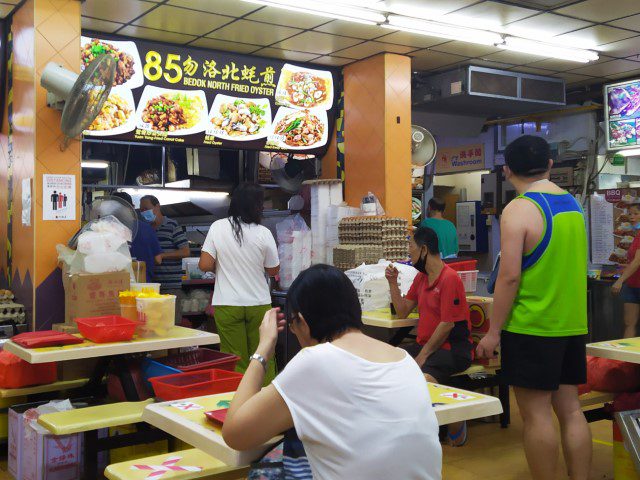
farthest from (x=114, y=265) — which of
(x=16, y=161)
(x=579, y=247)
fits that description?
(x=579, y=247)

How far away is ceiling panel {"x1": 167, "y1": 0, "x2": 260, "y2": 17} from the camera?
224 inches

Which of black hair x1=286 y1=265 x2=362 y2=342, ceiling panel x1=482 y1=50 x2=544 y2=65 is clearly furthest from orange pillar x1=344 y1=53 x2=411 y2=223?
black hair x1=286 y1=265 x2=362 y2=342

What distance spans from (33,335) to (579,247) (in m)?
2.96

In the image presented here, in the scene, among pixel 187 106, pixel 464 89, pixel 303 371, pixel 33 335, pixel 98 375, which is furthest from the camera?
pixel 464 89

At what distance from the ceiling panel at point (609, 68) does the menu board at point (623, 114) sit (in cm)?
27

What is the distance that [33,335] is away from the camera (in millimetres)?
3904

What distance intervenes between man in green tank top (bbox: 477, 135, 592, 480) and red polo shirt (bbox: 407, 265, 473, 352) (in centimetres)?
109

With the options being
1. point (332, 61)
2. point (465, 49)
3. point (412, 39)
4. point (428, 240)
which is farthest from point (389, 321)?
point (332, 61)

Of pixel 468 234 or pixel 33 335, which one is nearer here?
pixel 33 335

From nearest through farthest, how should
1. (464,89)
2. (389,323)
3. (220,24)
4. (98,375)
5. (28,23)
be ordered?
1. (98,375)
2. (389,323)
3. (28,23)
4. (220,24)
5. (464,89)

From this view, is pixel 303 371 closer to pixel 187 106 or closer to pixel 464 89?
pixel 187 106

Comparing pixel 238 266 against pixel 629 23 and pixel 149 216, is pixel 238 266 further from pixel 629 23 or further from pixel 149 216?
pixel 629 23

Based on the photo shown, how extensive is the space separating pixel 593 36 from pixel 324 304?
19.5 ft

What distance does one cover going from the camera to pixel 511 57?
758 centimetres
